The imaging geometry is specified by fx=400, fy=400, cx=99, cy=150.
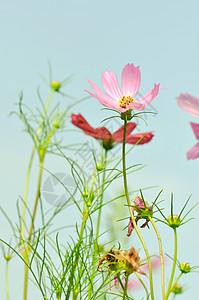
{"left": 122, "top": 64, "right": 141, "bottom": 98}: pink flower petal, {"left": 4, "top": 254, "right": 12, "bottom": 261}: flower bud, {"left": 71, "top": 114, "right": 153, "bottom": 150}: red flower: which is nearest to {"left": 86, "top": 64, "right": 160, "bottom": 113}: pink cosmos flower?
{"left": 122, "top": 64, "right": 141, "bottom": 98}: pink flower petal

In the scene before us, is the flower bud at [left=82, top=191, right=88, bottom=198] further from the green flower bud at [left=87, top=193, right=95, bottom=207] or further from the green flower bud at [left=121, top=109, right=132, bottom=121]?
the green flower bud at [left=121, top=109, right=132, bottom=121]

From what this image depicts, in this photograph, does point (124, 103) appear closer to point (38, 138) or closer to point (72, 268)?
point (72, 268)

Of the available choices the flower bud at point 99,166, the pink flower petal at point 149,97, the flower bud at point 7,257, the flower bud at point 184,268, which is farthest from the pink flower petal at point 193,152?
the flower bud at point 7,257

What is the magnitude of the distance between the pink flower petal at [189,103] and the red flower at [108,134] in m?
0.36

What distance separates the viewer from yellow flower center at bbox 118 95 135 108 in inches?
21.1

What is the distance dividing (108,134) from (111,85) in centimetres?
24

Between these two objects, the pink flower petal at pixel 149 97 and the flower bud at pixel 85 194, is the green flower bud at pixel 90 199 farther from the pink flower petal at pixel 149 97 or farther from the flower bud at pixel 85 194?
Answer: the pink flower petal at pixel 149 97

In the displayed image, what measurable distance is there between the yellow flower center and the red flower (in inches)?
5.5

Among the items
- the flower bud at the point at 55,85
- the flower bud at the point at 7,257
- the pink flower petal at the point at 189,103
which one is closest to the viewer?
the pink flower petal at the point at 189,103

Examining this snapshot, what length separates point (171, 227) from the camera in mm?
498

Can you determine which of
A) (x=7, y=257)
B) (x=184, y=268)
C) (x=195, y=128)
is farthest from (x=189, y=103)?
(x=7, y=257)

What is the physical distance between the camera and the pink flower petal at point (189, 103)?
0.33 metres

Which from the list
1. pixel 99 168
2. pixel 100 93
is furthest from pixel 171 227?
pixel 99 168

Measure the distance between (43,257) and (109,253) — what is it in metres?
0.19
